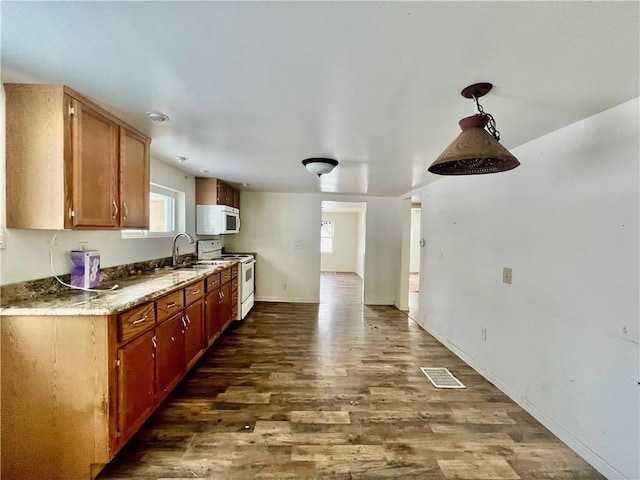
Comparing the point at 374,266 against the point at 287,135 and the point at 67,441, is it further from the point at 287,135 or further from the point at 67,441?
the point at 67,441

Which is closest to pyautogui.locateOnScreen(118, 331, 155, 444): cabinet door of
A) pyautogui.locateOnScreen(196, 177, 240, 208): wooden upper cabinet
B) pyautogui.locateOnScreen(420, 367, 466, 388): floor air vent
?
pyautogui.locateOnScreen(420, 367, 466, 388): floor air vent

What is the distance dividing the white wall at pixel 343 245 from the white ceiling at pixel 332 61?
25.9 feet

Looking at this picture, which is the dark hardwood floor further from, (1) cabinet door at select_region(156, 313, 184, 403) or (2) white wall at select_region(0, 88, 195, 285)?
(2) white wall at select_region(0, 88, 195, 285)

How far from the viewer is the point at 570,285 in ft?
6.10

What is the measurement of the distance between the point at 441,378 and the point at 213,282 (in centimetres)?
256

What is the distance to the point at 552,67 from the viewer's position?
48.3 inches

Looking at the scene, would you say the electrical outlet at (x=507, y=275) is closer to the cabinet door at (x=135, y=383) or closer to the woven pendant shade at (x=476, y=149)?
the woven pendant shade at (x=476, y=149)

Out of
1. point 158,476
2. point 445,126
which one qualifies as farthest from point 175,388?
point 445,126

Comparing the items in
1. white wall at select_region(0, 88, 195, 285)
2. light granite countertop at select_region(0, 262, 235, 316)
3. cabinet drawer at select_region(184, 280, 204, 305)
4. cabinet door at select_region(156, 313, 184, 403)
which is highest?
white wall at select_region(0, 88, 195, 285)

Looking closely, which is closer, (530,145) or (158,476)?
(158,476)

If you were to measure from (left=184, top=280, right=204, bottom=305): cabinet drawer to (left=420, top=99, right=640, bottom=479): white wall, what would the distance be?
110 inches

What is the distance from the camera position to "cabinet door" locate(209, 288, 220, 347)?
2984 mm

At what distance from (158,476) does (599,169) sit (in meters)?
3.14

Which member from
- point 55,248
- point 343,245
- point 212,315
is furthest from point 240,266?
point 343,245
